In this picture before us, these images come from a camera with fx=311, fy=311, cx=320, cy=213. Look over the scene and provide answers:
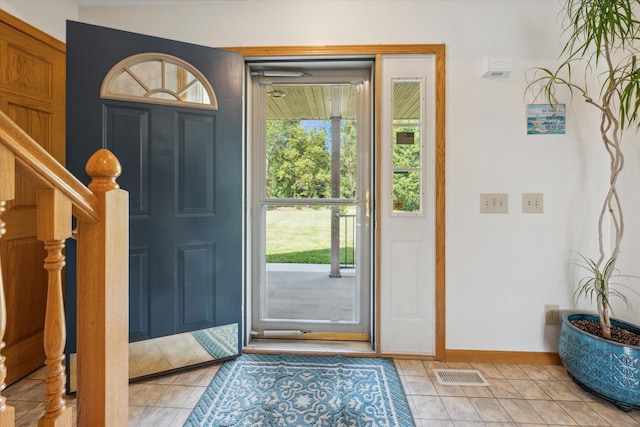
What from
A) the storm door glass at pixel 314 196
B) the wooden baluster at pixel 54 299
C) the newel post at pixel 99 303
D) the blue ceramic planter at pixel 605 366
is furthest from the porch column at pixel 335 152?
the wooden baluster at pixel 54 299

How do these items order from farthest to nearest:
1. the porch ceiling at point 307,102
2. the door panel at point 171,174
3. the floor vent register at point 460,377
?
the porch ceiling at point 307,102
the floor vent register at point 460,377
the door panel at point 171,174

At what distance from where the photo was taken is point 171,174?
6.37ft

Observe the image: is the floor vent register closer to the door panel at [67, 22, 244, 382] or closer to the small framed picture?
the door panel at [67, 22, 244, 382]

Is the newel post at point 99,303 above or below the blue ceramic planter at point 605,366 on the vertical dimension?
above

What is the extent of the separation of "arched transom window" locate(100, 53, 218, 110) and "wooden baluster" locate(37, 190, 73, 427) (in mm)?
1332

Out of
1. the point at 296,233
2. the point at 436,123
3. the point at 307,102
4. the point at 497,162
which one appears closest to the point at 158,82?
the point at 307,102

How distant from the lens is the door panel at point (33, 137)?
71.9 inches

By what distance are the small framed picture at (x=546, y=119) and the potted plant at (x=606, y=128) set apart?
60 millimetres

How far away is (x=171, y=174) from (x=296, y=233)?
3.38 ft

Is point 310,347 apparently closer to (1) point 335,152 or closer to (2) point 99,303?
(1) point 335,152

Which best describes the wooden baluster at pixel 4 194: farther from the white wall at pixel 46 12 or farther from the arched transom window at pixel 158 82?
the white wall at pixel 46 12

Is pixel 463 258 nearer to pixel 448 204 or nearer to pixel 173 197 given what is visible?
pixel 448 204

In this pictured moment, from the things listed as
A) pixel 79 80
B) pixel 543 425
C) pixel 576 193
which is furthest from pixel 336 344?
pixel 79 80

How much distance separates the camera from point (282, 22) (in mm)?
2199
